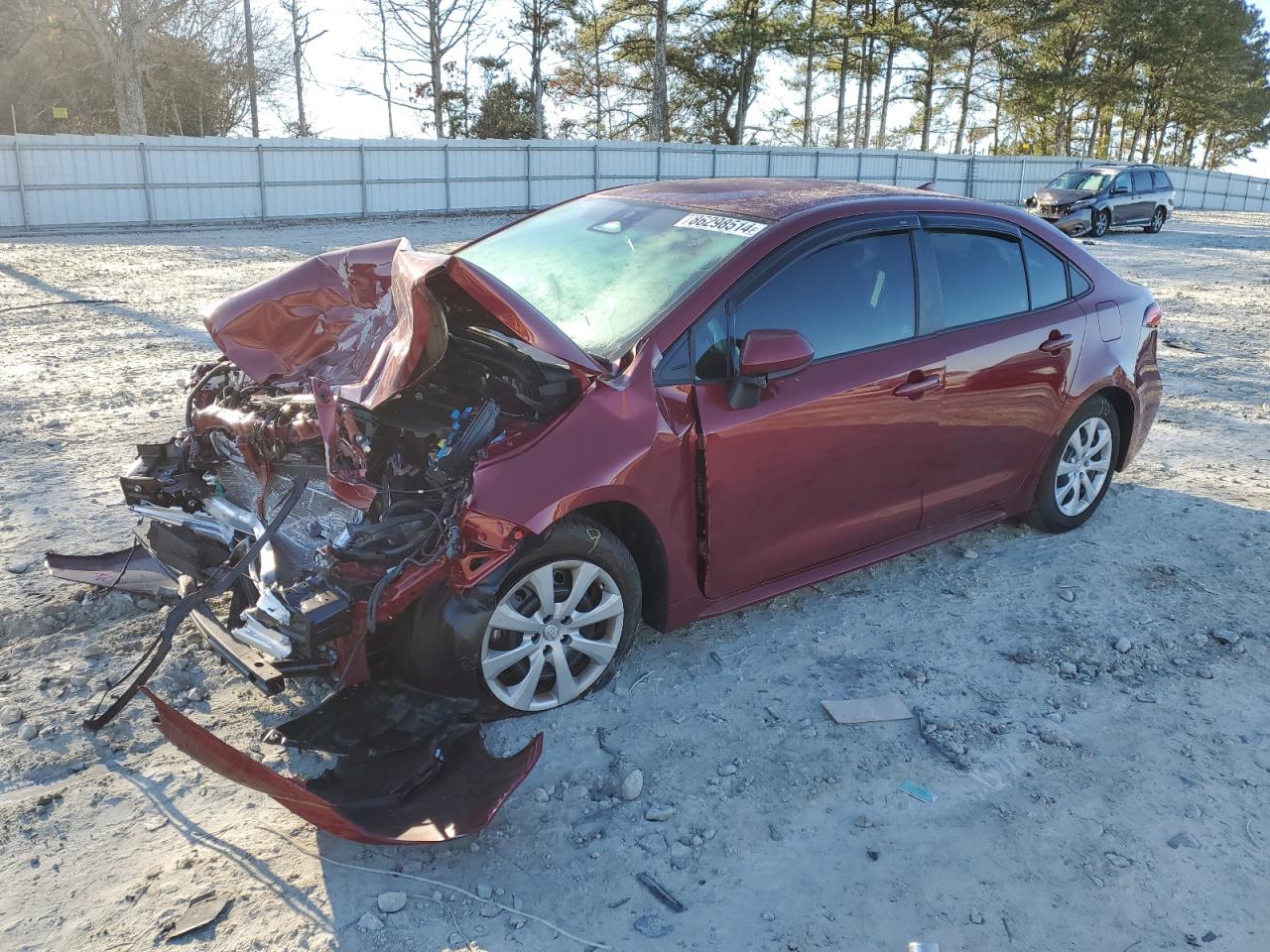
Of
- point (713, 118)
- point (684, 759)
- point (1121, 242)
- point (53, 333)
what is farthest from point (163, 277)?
point (713, 118)

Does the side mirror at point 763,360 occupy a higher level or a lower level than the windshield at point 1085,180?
lower

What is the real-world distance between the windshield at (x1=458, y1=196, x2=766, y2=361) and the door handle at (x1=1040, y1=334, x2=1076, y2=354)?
177 cm

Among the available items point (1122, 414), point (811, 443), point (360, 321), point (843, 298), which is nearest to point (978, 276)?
point (843, 298)

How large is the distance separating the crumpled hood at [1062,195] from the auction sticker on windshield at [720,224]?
22.3m

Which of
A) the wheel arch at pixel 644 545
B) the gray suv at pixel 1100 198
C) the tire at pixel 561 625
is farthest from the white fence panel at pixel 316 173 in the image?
the tire at pixel 561 625

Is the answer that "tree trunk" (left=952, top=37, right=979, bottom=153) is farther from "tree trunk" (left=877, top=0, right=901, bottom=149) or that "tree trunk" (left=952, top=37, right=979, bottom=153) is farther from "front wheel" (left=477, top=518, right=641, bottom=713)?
"front wheel" (left=477, top=518, right=641, bottom=713)

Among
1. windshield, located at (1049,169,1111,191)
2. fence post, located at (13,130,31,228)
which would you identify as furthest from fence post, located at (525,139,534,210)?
windshield, located at (1049,169,1111,191)

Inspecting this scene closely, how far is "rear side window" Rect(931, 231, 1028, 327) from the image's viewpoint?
4375mm

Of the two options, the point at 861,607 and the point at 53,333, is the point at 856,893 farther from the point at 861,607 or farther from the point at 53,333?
the point at 53,333

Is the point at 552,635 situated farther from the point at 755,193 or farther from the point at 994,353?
the point at 994,353

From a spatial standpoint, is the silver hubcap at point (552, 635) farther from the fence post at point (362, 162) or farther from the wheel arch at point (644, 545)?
the fence post at point (362, 162)

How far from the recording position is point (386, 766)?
2.98 meters

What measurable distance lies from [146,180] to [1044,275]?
21539mm

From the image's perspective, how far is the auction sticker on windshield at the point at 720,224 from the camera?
3.89m
